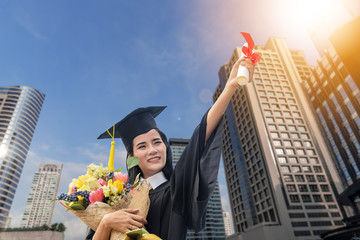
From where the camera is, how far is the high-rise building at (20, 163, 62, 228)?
124m

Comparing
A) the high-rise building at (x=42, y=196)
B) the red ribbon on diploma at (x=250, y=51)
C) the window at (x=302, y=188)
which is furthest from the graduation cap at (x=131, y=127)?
the high-rise building at (x=42, y=196)

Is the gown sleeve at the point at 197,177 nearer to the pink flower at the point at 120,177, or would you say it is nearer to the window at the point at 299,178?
the pink flower at the point at 120,177

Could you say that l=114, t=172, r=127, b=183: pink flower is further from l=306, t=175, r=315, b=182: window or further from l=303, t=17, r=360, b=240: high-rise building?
l=306, t=175, r=315, b=182: window

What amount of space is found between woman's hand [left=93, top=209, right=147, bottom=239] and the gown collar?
37.0 inches

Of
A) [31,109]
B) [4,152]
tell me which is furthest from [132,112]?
[31,109]

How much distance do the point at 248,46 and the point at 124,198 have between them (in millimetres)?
2295

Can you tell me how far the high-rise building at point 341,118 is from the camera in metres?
39.4

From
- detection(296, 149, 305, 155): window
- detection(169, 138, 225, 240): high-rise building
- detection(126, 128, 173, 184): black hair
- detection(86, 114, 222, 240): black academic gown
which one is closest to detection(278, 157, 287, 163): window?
detection(296, 149, 305, 155): window

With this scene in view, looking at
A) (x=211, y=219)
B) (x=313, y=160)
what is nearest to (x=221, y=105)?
(x=313, y=160)

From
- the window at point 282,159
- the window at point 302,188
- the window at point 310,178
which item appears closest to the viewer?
the window at point 302,188

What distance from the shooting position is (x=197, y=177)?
243cm

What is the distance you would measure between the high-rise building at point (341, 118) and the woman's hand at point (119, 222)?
4278 centimetres

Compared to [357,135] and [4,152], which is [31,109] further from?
[357,135]

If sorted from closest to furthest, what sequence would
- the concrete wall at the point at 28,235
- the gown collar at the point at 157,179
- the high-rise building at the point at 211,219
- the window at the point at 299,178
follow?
the gown collar at the point at 157,179, the concrete wall at the point at 28,235, the window at the point at 299,178, the high-rise building at the point at 211,219
